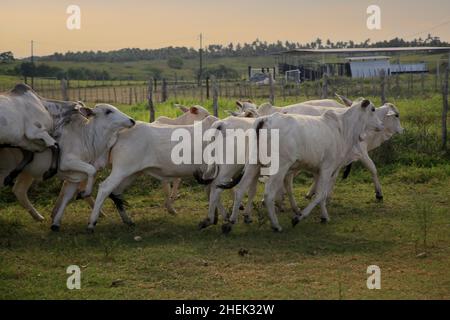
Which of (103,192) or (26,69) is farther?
(26,69)

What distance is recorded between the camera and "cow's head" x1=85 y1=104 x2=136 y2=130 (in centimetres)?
1029

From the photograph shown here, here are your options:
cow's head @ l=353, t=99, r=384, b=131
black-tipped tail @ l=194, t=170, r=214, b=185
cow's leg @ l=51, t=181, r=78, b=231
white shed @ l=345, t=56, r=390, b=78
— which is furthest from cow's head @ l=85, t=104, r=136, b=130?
white shed @ l=345, t=56, r=390, b=78

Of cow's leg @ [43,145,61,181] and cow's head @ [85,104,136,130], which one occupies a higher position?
cow's head @ [85,104,136,130]

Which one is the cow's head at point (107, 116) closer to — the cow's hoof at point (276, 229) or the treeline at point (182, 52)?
the cow's hoof at point (276, 229)

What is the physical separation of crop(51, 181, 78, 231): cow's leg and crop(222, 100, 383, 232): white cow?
7.27ft

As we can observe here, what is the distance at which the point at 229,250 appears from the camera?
8.72 m

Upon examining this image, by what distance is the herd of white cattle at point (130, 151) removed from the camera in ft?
31.3

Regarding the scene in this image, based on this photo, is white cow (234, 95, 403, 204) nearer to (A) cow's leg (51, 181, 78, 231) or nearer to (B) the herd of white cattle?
(B) the herd of white cattle

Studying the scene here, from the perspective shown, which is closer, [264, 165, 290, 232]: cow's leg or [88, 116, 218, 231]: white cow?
[264, 165, 290, 232]: cow's leg

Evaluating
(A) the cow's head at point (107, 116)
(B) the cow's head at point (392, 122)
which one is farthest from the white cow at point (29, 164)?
(B) the cow's head at point (392, 122)

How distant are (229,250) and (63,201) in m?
2.69

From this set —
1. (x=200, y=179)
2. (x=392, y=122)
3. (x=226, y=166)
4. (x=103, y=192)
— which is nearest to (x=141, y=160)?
(x=103, y=192)

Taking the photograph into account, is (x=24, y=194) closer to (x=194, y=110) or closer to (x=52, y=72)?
(x=194, y=110)
